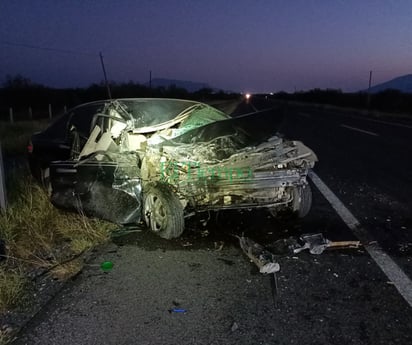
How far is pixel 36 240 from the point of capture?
4.89 metres

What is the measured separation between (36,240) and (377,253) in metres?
3.72

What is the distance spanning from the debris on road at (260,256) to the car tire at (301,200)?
3.30 ft

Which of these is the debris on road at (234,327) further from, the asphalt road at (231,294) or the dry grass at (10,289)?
the dry grass at (10,289)

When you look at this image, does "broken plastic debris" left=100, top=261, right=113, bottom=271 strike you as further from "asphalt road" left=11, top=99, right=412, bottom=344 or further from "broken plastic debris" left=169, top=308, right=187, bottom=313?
"broken plastic debris" left=169, top=308, right=187, bottom=313

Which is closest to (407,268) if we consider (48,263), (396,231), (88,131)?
(396,231)

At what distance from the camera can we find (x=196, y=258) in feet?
14.3

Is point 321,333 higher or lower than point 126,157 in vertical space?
lower

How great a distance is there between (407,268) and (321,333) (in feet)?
5.03

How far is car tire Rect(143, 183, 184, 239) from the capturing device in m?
4.73

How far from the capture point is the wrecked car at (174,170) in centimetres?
474

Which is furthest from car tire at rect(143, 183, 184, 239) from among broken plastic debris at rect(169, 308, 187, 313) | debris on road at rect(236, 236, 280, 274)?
broken plastic debris at rect(169, 308, 187, 313)

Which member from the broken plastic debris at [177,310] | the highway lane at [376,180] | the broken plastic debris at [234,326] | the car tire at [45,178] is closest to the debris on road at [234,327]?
the broken plastic debris at [234,326]

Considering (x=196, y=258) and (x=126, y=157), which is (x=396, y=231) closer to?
(x=196, y=258)

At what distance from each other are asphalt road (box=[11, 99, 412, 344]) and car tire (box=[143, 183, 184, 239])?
13cm
